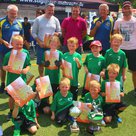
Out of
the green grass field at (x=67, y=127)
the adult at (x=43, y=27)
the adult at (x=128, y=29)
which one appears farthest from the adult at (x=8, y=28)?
the adult at (x=128, y=29)

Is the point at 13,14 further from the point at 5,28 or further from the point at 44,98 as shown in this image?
the point at 44,98

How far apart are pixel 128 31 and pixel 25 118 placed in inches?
118

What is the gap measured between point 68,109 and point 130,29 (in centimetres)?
233

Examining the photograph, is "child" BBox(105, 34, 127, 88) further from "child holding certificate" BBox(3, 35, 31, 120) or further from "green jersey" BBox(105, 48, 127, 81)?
"child holding certificate" BBox(3, 35, 31, 120)

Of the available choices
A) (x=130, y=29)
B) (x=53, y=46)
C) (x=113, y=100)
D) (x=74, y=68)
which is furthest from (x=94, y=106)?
(x=130, y=29)

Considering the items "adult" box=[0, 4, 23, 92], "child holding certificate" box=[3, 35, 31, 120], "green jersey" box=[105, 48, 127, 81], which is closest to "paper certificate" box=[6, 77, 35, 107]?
"child holding certificate" box=[3, 35, 31, 120]

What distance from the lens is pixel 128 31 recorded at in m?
5.92

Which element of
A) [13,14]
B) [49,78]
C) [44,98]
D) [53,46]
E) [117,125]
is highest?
[13,14]

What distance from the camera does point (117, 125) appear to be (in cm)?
478

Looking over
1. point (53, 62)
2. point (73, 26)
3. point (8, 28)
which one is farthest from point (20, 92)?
point (73, 26)

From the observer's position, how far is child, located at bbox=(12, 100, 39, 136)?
14.0 ft

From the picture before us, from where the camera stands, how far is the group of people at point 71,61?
15.3 ft

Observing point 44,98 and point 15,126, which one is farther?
point 44,98

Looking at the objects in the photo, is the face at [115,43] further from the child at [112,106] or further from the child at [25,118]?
the child at [25,118]
